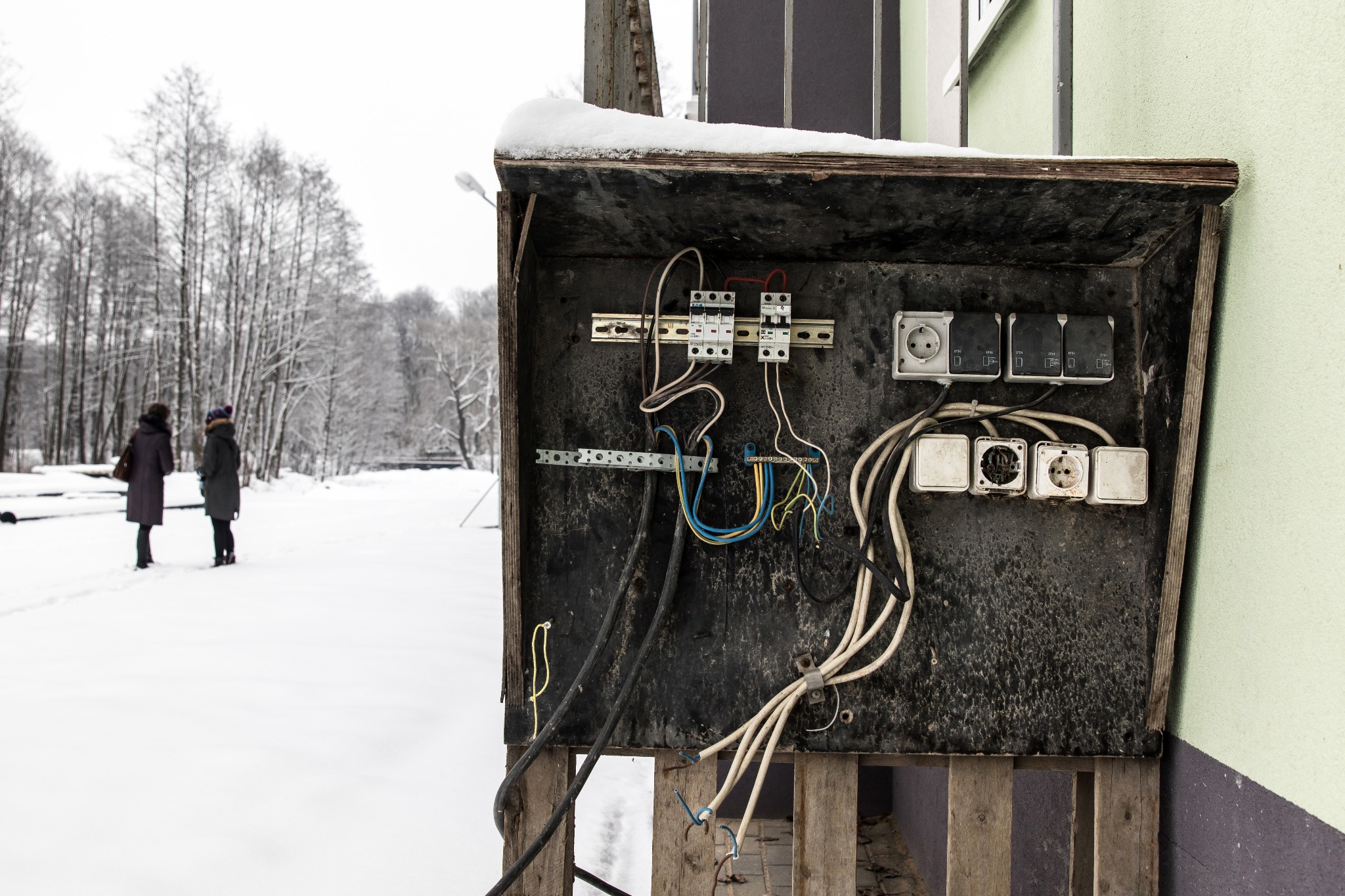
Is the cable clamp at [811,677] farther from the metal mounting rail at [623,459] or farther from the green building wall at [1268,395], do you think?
the green building wall at [1268,395]

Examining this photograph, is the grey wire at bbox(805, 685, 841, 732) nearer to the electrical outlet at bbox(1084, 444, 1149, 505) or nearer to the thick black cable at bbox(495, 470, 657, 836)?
the thick black cable at bbox(495, 470, 657, 836)

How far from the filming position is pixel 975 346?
1334 millimetres

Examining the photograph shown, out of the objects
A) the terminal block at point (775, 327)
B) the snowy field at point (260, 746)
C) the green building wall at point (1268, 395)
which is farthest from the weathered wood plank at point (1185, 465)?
the snowy field at point (260, 746)

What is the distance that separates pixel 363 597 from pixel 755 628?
3708 mm

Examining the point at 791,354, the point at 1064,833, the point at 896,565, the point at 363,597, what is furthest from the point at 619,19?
the point at 363,597

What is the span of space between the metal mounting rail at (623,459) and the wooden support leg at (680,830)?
509 mm

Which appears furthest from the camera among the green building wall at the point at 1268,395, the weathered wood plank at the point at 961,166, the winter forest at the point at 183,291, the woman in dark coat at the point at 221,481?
the winter forest at the point at 183,291

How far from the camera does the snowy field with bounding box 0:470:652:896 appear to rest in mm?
1704

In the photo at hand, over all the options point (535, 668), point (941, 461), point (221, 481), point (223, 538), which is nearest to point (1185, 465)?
point (941, 461)

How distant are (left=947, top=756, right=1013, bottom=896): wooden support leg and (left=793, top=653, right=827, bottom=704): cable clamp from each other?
0.88 ft

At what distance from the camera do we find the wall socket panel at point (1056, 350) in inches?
52.2

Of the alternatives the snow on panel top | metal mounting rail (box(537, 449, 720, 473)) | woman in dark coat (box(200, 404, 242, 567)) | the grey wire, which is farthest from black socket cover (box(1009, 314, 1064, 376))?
woman in dark coat (box(200, 404, 242, 567))

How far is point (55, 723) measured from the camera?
89.4 inches

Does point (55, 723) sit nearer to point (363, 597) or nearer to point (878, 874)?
point (363, 597)
